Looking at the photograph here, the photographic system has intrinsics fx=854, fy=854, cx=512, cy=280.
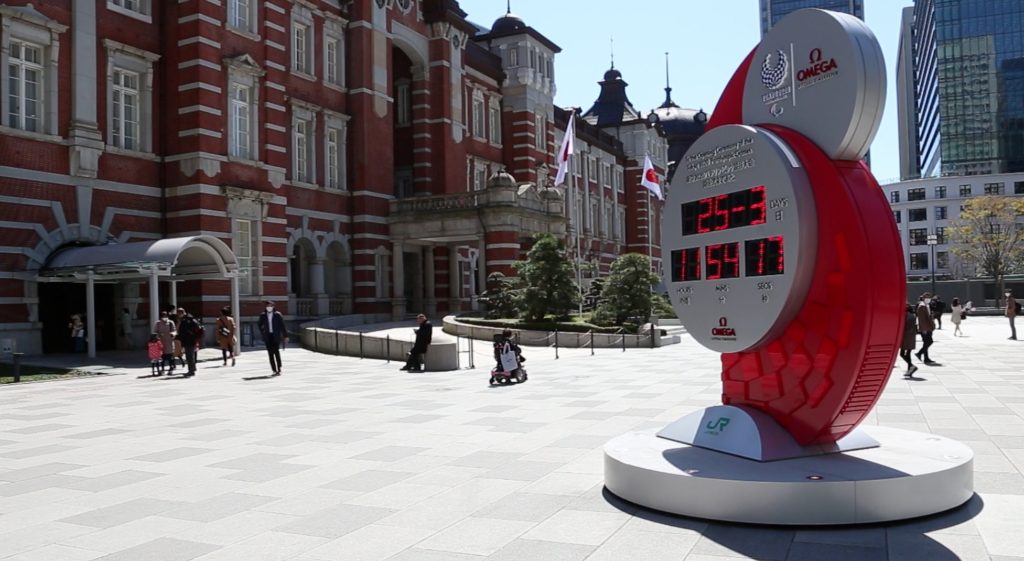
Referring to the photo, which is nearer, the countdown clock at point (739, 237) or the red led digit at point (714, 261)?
the countdown clock at point (739, 237)

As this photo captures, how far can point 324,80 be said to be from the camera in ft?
116

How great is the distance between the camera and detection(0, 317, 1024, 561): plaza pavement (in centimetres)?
583

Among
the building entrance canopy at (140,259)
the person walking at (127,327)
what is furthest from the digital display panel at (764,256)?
the person walking at (127,327)

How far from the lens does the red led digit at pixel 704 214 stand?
320 inches

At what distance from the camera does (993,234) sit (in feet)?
218

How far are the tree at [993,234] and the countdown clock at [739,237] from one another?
6492 centimetres

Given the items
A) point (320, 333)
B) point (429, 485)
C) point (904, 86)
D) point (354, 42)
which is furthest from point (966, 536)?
point (904, 86)

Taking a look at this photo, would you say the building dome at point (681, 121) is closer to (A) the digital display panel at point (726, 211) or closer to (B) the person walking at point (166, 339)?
(B) the person walking at point (166, 339)

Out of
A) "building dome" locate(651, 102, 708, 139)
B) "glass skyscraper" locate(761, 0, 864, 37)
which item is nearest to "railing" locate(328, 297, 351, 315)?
"building dome" locate(651, 102, 708, 139)

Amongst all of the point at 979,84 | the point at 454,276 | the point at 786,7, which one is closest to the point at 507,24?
the point at 454,276

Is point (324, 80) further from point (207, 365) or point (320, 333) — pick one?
point (207, 365)

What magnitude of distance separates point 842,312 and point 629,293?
27.5 m

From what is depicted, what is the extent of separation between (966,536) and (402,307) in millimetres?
33943

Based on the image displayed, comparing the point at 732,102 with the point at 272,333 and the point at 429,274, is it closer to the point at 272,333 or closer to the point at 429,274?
the point at 272,333
